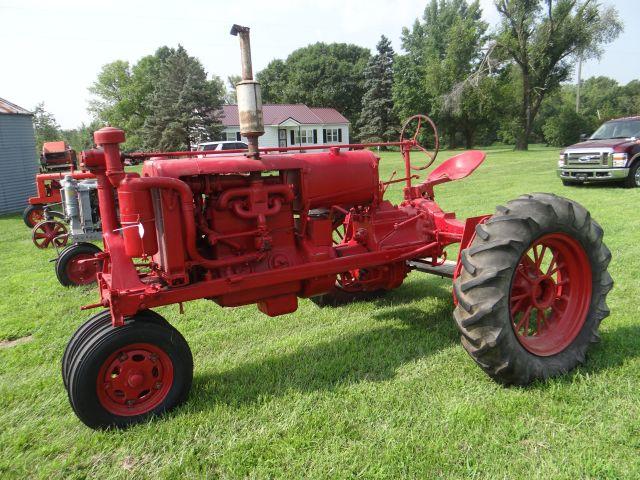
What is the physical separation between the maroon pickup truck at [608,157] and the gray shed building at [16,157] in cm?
1761

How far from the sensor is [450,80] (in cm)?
4153

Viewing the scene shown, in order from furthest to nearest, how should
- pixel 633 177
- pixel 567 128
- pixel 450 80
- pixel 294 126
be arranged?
pixel 294 126 → pixel 567 128 → pixel 450 80 → pixel 633 177

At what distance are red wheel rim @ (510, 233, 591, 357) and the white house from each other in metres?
41.8

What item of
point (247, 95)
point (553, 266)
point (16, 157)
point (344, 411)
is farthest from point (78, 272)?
point (16, 157)

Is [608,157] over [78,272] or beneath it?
over

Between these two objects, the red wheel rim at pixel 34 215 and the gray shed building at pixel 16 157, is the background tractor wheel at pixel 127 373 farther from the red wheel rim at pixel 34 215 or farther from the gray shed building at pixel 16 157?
the gray shed building at pixel 16 157

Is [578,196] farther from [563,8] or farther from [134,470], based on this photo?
[563,8]

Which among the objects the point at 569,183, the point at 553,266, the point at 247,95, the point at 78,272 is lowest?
the point at 78,272

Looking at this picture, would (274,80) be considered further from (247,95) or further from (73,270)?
(247,95)

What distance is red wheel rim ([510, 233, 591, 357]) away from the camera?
3387 mm

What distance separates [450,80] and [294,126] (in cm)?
1499

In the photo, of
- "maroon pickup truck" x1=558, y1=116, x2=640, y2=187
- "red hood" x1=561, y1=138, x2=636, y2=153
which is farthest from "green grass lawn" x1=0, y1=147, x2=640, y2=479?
"red hood" x1=561, y1=138, x2=636, y2=153

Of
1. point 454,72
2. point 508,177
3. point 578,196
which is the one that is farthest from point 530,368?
point 454,72

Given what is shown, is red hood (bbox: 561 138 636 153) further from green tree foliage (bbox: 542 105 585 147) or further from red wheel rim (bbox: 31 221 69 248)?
green tree foliage (bbox: 542 105 585 147)
